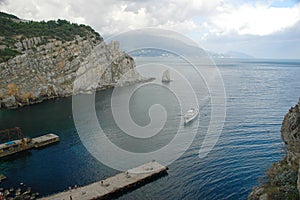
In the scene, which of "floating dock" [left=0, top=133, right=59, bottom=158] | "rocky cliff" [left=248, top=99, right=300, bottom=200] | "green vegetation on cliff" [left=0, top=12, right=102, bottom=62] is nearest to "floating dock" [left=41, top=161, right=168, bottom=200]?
"rocky cliff" [left=248, top=99, right=300, bottom=200]

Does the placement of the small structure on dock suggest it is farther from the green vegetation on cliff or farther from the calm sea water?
the green vegetation on cliff

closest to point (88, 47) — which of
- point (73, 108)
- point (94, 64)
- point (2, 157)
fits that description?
point (94, 64)

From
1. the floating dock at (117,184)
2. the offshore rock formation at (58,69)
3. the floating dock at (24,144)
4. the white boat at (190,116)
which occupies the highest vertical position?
the offshore rock formation at (58,69)

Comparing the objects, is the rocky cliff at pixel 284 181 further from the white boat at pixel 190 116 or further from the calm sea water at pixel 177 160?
the white boat at pixel 190 116

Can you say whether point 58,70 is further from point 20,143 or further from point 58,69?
point 20,143

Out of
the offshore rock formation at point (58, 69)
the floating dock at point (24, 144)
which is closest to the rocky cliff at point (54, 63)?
the offshore rock formation at point (58, 69)

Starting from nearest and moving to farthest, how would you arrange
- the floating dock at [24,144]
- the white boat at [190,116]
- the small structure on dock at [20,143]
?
the floating dock at [24,144]
the small structure on dock at [20,143]
the white boat at [190,116]
